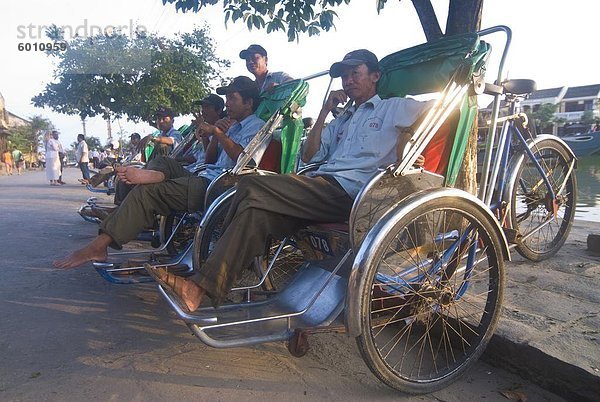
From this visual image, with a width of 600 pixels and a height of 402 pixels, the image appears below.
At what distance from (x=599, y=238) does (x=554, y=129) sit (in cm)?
3659

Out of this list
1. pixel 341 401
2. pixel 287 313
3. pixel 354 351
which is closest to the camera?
pixel 341 401

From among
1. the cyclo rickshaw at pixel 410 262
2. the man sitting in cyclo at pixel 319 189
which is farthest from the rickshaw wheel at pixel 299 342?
the man sitting in cyclo at pixel 319 189

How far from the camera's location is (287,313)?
2.21 m

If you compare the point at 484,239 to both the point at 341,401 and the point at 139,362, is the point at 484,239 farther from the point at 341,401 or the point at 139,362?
the point at 139,362

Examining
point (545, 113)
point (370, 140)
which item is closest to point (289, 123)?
point (370, 140)

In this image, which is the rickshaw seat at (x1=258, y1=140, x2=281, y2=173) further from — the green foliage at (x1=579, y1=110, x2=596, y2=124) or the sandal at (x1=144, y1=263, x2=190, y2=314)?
the green foliage at (x1=579, y1=110, x2=596, y2=124)

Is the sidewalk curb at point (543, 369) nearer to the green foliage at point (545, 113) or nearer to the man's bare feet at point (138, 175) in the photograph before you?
the man's bare feet at point (138, 175)

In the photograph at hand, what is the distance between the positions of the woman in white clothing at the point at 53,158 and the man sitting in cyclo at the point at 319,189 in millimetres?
12481

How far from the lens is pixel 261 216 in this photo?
221 cm

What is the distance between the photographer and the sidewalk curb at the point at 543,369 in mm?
1937

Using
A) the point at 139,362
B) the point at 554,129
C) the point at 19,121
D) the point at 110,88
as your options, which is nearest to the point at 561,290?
the point at 139,362

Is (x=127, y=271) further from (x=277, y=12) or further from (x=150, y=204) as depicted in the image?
(x=277, y=12)

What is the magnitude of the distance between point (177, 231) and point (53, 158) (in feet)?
38.3

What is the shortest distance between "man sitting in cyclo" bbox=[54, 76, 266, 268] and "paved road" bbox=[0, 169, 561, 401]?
0.46 m
